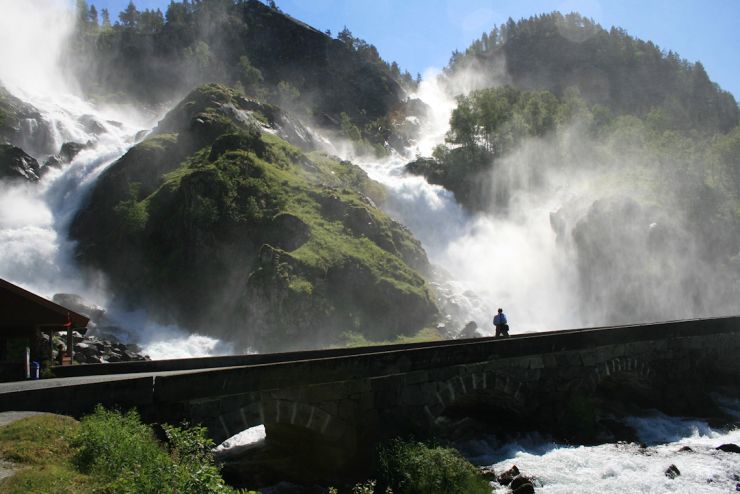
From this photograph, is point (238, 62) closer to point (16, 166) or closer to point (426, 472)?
point (16, 166)

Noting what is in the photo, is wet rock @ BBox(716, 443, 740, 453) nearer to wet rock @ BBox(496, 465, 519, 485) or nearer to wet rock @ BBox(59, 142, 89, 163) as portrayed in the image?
wet rock @ BBox(496, 465, 519, 485)

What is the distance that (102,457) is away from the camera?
9547mm

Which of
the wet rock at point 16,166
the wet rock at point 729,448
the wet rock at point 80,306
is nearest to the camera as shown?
the wet rock at point 729,448

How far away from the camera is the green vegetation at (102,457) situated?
8.44 meters

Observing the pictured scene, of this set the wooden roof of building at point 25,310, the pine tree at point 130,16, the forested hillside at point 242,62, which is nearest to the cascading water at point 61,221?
the wooden roof of building at point 25,310

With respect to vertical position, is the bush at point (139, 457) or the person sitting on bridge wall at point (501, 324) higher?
the person sitting on bridge wall at point (501, 324)

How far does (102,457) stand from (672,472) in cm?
1511

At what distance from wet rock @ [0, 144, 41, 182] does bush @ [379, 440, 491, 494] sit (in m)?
60.5

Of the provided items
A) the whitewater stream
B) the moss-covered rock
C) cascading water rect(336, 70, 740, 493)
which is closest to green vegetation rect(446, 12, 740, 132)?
cascading water rect(336, 70, 740, 493)

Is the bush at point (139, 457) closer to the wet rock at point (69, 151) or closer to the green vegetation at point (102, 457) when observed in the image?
the green vegetation at point (102, 457)

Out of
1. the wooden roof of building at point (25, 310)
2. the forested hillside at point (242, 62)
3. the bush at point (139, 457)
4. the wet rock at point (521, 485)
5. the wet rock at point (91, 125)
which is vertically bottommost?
the wet rock at point (521, 485)

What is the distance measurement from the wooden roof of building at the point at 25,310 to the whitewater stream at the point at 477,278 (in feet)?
27.5

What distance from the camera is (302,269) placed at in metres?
45.3

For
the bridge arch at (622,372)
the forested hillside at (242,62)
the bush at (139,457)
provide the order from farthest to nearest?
the forested hillside at (242,62)
the bridge arch at (622,372)
the bush at (139,457)
